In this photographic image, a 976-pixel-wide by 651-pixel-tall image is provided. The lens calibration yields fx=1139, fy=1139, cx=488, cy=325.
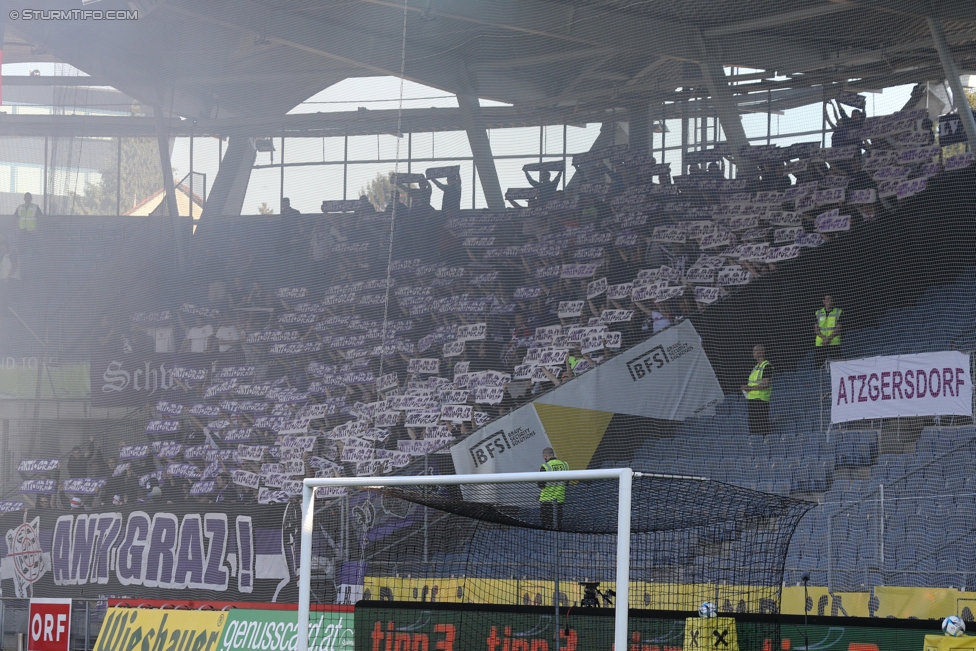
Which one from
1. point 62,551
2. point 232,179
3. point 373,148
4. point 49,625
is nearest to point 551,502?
point 49,625

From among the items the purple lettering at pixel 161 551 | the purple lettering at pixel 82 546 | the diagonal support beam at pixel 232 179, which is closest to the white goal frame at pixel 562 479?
the purple lettering at pixel 161 551

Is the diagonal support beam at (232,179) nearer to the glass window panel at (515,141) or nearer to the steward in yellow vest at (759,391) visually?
the glass window panel at (515,141)

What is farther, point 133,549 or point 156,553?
point 133,549

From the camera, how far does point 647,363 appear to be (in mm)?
13039

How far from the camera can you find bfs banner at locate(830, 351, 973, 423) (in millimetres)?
11086

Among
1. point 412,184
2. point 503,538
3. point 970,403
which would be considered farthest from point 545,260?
point 970,403

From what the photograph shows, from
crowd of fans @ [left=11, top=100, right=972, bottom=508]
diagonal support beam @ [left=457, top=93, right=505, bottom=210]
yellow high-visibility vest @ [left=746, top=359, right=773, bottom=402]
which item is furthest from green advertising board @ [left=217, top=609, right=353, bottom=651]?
→ diagonal support beam @ [left=457, top=93, right=505, bottom=210]

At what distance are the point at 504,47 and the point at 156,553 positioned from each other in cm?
798

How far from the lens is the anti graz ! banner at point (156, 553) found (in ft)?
42.2

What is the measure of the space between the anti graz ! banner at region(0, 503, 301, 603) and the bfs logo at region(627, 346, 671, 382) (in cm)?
414

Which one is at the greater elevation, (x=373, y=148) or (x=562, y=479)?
(x=373, y=148)

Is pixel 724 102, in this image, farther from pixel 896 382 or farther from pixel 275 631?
pixel 275 631

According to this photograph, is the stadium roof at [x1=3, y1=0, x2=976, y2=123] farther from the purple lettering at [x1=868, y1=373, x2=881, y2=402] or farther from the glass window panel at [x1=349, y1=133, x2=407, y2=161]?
the purple lettering at [x1=868, y1=373, x2=881, y2=402]

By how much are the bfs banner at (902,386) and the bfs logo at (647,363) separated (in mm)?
1923
